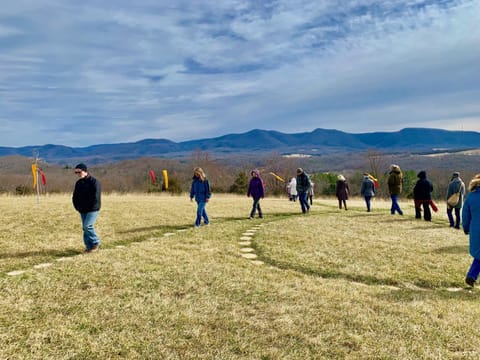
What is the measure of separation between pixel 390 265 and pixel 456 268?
5.18 ft

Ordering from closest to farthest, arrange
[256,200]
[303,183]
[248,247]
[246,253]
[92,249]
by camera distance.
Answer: [92,249], [246,253], [248,247], [256,200], [303,183]

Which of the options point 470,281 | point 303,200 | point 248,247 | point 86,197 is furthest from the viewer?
point 303,200

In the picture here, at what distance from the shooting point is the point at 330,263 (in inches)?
356

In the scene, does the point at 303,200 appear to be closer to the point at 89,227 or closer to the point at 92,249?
the point at 92,249

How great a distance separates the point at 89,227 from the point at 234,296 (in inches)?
195

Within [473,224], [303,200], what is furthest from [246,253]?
[303,200]

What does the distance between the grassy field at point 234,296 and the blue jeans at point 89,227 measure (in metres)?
0.38

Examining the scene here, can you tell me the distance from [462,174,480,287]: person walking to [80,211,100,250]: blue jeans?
880 centimetres

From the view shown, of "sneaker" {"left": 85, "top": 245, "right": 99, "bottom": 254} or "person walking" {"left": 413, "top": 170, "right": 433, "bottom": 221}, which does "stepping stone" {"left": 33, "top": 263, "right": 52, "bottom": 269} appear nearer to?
"sneaker" {"left": 85, "top": 245, "right": 99, "bottom": 254}

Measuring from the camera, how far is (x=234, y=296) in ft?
20.6

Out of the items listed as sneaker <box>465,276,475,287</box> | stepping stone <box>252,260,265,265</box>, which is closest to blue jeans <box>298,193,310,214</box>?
stepping stone <box>252,260,265,265</box>

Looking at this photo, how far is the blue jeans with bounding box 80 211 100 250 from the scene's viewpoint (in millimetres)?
9273

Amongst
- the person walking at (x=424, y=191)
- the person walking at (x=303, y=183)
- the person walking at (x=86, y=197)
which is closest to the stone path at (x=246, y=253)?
the person walking at (x=86, y=197)

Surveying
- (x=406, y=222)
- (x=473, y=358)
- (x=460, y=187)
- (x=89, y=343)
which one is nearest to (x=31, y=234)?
(x=89, y=343)
